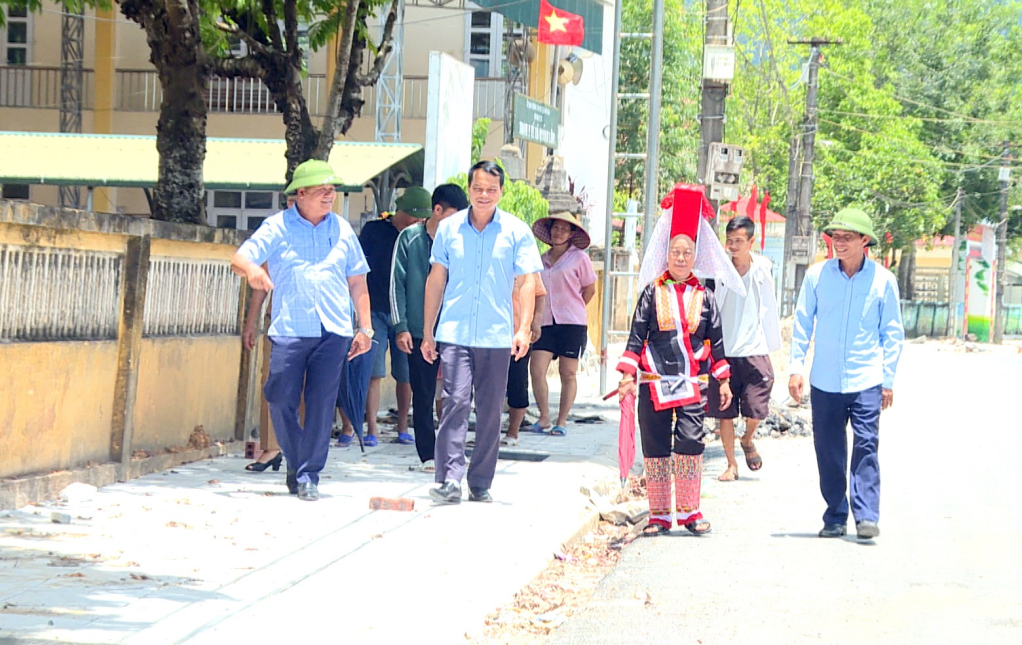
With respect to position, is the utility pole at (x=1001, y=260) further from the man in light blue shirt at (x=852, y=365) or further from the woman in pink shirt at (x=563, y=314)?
the man in light blue shirt at (x=852, y=365)

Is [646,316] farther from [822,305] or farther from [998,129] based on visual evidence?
[998,129]

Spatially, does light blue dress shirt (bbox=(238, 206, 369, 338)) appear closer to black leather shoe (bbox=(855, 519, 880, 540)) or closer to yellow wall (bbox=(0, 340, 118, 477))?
yellow wall (bbox=(0, 340, 118, 477))

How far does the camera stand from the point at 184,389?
9.82 metres

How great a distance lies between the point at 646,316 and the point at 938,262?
7259 centimetres

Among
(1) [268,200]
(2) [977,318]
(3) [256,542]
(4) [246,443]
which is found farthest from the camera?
(2) [977,318]

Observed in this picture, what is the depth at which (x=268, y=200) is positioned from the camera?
2889 cm

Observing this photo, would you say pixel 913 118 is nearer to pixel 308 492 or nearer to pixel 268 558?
pixel 308 492

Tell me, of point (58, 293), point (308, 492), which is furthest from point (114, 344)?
point (308, 492)

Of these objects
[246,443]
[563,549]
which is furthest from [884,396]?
[246,443]

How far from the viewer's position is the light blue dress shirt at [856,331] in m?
Answer: 8.34

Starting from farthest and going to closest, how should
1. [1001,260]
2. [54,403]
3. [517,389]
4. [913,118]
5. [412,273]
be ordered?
[1001,260] → [913,118] → [517,389] → [412,273] → [54,403]

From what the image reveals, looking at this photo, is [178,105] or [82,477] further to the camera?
[178,105]

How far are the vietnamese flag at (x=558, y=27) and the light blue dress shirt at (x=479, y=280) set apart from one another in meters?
12.4

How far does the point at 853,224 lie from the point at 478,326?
227 cm
